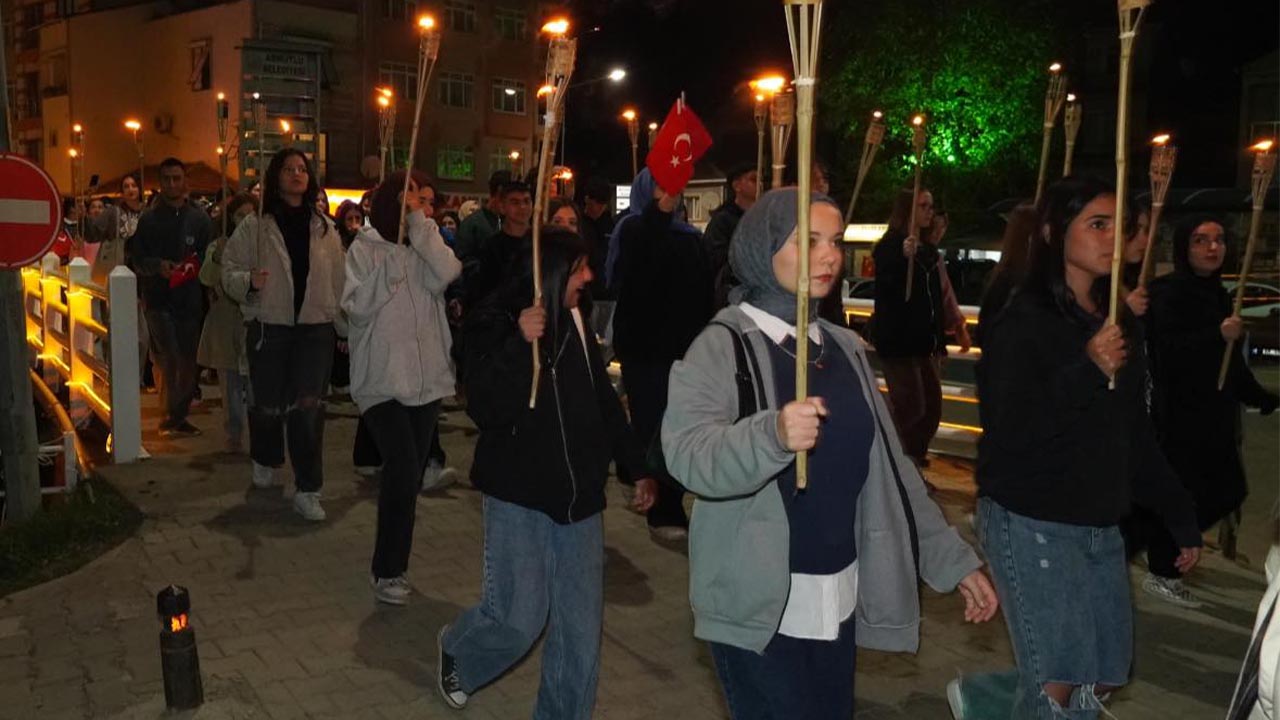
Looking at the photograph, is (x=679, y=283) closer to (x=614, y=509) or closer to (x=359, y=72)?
(x=614, y=509)

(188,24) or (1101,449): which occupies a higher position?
(188,24)

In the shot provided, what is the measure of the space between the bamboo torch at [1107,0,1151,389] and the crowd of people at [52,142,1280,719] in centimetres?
9

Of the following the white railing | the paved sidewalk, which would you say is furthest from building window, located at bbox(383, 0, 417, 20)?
the paved sidewalk

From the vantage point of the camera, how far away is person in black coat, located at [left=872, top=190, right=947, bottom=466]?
861 centimetres

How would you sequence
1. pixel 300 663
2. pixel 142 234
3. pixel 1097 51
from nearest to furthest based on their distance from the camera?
pixel 300 663, pixel 142 234, pixel 1097 51

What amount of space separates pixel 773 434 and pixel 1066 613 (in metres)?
1.34

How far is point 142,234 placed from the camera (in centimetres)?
1068

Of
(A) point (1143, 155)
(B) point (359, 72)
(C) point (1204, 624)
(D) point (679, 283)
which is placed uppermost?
(B) point (359, 72)

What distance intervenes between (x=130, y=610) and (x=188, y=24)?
43.6m

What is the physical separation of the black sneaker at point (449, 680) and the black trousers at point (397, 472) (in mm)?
1271

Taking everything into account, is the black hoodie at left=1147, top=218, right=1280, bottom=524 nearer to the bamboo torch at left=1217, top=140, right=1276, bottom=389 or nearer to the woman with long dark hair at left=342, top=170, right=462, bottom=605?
the bamboo torch at left=1217, top=140, right=1276, bottom=389

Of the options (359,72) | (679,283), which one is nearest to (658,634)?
(679,283)

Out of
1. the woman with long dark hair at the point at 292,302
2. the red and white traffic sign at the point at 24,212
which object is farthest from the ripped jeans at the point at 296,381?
the red and white traffic sign at the point at 24,212

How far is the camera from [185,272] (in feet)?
34.1
